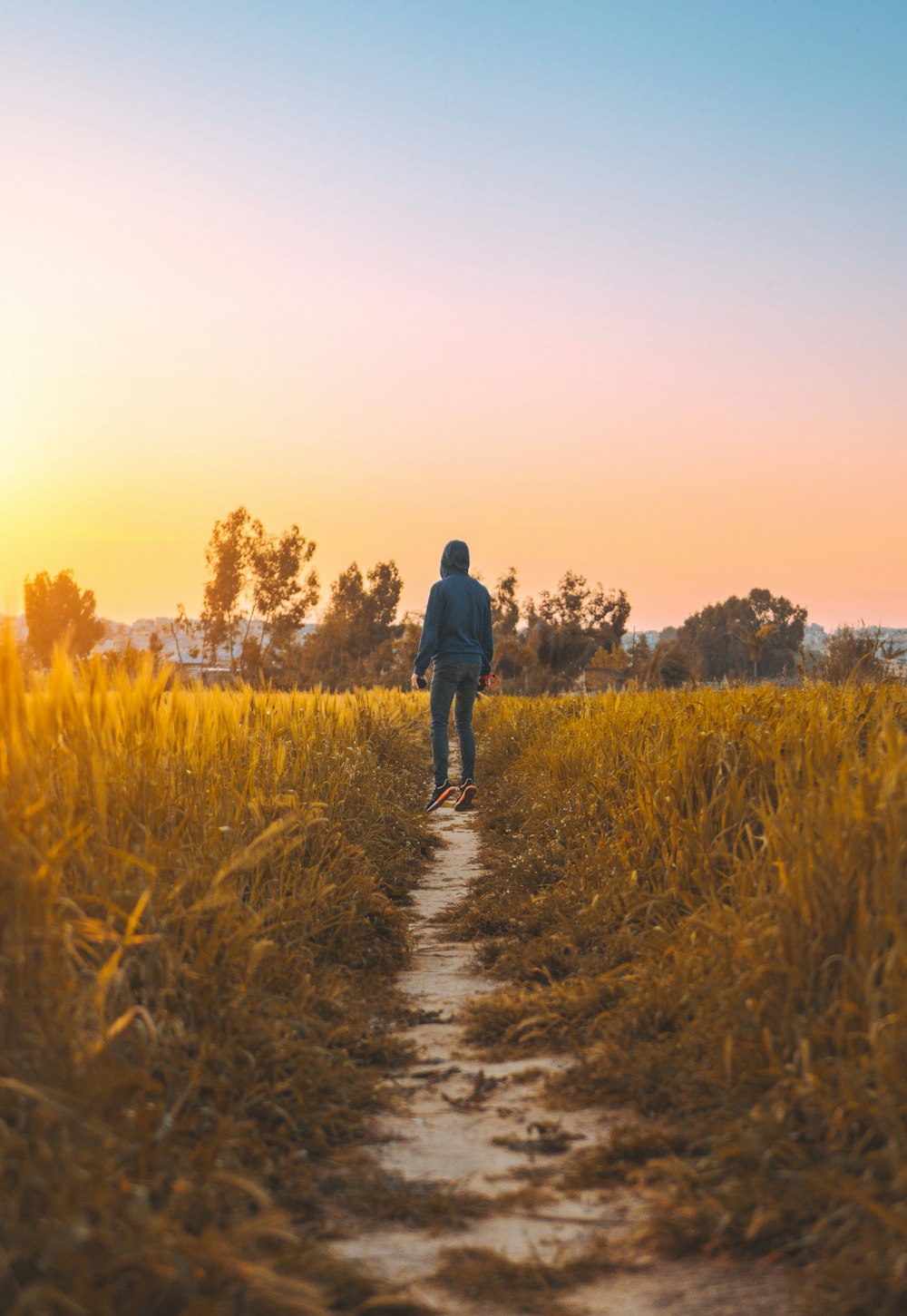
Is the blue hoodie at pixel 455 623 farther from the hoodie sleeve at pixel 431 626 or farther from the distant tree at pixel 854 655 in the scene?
the distant tree at pixel 854 655

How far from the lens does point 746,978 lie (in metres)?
2.97

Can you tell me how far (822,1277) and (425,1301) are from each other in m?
0.80

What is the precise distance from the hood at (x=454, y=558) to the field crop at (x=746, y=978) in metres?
4.83

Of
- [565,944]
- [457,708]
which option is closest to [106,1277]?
[565,944]

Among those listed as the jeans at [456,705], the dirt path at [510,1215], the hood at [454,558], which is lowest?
the dirt path at [510,1215]

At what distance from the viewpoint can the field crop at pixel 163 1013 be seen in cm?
189

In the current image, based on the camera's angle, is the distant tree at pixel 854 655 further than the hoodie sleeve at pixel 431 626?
No

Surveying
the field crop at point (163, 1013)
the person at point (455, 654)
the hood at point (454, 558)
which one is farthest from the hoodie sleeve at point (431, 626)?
A: the field crop at point (163, 1013)

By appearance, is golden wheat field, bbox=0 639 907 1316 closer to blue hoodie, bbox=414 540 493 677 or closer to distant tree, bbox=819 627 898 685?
distant tree, bbox=819 627 898 685

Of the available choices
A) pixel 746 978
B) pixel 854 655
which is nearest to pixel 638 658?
pixel 854 655

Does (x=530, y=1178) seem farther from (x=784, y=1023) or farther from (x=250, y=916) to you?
(x=250, y=916)

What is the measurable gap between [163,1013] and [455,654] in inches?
293

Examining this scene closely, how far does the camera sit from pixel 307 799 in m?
5.75

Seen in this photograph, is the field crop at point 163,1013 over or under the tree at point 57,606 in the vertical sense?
under
